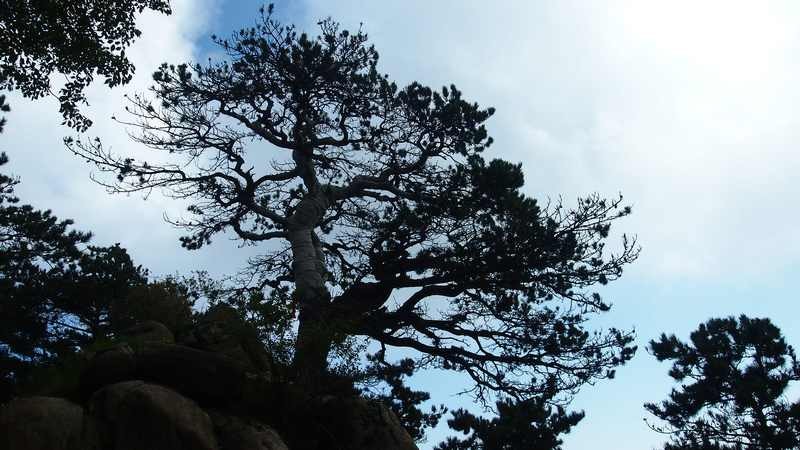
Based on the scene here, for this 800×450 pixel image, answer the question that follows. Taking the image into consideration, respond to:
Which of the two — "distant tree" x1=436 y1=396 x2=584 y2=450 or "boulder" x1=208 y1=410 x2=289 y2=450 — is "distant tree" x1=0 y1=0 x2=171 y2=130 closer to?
"boulder" x1=208 y1=410 x2=289 y2=450

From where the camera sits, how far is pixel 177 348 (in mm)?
7812

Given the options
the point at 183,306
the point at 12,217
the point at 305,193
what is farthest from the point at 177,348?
the point at 12,217

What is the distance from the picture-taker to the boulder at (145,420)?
6.51 m

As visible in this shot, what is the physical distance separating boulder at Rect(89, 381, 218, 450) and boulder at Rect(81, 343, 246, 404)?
1.58 feet

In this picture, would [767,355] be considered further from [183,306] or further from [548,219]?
[183,306]

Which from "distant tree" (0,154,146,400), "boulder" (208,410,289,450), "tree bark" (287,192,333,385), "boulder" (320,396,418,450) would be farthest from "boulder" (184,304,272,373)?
"distant tree" (0,154,146,400)

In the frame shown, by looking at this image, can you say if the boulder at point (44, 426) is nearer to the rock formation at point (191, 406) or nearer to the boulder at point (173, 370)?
the rock formation at point (191, 406)

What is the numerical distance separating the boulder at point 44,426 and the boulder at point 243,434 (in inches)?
52.5

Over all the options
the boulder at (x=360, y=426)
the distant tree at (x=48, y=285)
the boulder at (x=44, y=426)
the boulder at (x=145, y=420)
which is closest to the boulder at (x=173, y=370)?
the boulder at (x=145, y=420)

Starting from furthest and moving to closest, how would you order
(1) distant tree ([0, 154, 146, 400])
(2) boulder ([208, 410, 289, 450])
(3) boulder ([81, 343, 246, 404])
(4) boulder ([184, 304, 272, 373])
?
(1) distant tree ([0, 154, 146, 400]) < (4) boulder ([184, 304, 272, 373]) < (3) boulder ([81, 343, 246, 404]) < (2) boulder ([208, 410, 289, 450])

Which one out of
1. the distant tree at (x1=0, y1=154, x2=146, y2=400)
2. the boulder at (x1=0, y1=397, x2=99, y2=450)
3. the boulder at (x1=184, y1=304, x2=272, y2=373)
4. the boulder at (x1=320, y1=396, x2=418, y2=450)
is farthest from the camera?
the distant tree at (x1=0, y1=154, x2=146, y2=400)

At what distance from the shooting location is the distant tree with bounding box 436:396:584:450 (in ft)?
54.7

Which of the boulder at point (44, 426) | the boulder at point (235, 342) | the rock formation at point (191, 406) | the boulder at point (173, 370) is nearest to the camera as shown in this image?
the boulder at point (44, 426)

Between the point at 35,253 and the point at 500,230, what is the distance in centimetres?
1335
